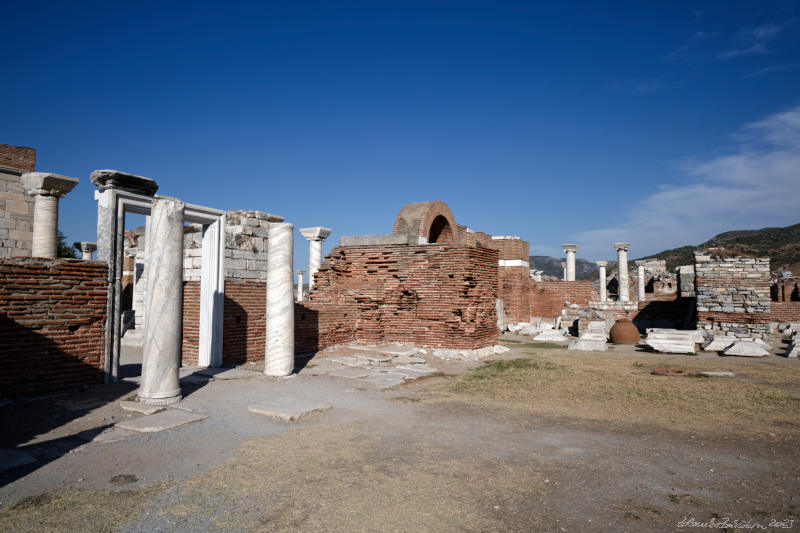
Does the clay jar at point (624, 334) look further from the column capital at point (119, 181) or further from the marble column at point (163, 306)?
the column capital at point (119, 181)

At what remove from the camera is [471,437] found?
505 cm

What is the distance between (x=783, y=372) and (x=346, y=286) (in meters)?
10.2

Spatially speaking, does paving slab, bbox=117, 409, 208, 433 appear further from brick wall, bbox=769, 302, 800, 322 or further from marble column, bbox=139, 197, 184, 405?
brick wall, bbox=769, 302, 800, 322

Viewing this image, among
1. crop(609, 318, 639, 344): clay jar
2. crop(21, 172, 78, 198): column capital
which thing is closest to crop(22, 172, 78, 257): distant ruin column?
crop(21, 172, 78, 198): column capital

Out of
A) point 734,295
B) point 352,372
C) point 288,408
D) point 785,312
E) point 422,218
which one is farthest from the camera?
point 785,312

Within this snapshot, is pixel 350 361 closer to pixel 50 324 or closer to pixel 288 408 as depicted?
pixel 288 408

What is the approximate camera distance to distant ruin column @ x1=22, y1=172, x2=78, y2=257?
26.3 feet

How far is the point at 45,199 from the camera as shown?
8125mm

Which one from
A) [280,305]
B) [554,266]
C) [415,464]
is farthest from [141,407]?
[554,266]

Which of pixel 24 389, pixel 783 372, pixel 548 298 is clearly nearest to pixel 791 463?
pixel 783 372

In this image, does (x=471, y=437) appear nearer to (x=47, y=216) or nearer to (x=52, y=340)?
(x=52, y=340)

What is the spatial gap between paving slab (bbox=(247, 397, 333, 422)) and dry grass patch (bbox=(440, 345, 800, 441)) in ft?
6.76

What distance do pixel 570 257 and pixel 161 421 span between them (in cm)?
2614

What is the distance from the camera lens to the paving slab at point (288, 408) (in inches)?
221
